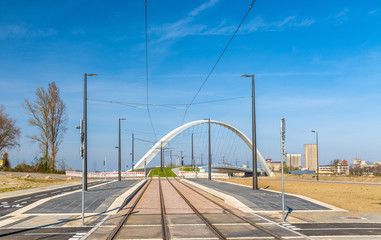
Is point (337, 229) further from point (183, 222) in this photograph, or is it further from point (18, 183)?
point (18, 183)

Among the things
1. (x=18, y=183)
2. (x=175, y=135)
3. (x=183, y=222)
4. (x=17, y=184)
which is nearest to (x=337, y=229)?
(x=183, y=222)

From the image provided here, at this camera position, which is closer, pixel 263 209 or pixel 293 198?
pixel 263 209

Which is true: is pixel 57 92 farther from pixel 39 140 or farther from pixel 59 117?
pixel 39 140

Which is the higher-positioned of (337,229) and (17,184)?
(337,229)

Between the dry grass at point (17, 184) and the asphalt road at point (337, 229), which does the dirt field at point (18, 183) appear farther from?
the asphalt road at point (337, 229)

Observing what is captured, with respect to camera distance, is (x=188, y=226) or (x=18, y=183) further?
(x=18, y=183)

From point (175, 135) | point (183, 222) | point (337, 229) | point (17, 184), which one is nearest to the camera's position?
point (337, 229)

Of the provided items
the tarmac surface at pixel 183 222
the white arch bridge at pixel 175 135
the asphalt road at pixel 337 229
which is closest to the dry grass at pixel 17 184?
the tarmac surface at pixel 183 222

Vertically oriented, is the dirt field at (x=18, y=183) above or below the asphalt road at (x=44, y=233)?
below

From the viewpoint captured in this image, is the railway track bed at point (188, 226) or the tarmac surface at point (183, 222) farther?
the tarmac surface at point (183, 222)

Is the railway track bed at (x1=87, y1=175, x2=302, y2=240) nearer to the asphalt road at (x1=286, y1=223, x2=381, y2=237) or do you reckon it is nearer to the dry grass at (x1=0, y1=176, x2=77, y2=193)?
the asphalt road at (x1=286, y1=223, x2=381, y2=237)

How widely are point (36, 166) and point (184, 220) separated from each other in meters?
63.1

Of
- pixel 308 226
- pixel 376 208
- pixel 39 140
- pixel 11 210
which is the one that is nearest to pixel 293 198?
pixel 376 208

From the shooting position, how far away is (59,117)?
67.6 metres
